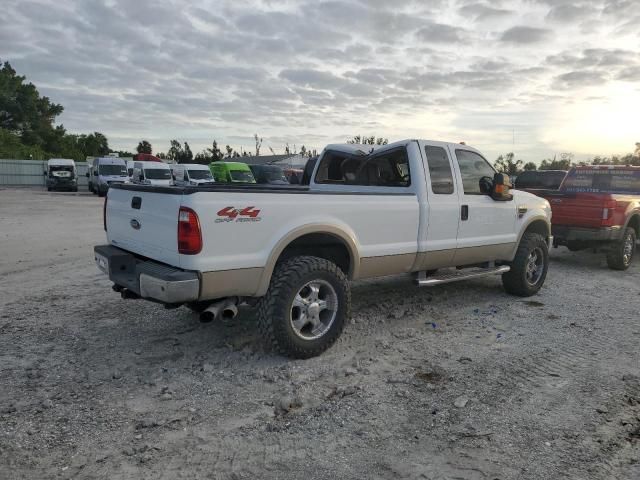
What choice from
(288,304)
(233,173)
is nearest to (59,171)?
(233,173)

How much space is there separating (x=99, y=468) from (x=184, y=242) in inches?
60.6

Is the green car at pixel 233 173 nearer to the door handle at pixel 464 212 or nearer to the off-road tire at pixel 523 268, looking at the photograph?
the off-road tire at pixel 523 268

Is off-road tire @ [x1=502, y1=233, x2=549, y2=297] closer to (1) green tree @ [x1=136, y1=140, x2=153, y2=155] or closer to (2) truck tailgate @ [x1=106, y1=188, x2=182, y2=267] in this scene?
(2) truck tailgate @ [x1=106, y1=188, x2=182, y2=267]

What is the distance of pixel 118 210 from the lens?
183 inches

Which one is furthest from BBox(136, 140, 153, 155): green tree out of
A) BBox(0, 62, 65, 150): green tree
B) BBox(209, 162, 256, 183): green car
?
BBox(209, 162, 256, 183): green car

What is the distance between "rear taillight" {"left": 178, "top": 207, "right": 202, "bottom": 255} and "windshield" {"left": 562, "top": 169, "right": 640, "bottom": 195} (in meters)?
8.50

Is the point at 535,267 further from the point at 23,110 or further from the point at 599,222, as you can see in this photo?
the point at 23,110

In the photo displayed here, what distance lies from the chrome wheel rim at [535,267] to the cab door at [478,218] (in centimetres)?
54

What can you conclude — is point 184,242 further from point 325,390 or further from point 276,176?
point 276,176

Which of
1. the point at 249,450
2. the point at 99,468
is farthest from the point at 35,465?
the point at 249,450

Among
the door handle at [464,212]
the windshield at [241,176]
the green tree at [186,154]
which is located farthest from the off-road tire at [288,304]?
the green tree at [186,154]

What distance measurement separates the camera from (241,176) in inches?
1041

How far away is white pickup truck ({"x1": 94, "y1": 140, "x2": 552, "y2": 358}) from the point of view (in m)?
3.72

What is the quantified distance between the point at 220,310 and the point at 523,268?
431cm
